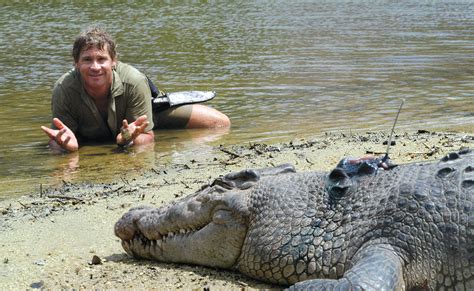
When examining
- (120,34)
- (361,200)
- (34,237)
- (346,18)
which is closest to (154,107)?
(34,237)

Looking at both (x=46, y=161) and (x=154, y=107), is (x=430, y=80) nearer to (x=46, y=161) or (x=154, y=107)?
(x=154, y=107)

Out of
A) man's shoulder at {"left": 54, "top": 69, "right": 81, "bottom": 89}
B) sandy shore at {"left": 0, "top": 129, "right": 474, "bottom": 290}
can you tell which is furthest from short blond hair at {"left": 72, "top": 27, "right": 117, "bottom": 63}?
sandy shore at {"left": 0, "top": 129, "right": 474, "bottom": 290}

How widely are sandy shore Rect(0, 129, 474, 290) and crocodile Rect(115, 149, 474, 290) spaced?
0.13 m

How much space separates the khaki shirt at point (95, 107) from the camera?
7.34m

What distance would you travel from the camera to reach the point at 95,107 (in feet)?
24.3

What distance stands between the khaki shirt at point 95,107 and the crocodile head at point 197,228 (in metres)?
3.71

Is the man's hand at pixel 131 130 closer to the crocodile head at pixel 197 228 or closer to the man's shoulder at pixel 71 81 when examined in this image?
the man's shoulder at pixel 71 81

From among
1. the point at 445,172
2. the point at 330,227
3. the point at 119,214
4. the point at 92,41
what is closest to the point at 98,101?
the point at 92,41

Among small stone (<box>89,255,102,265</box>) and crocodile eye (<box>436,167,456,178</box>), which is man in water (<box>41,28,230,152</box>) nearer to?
small stone (<box>89,255,102,265</box>)

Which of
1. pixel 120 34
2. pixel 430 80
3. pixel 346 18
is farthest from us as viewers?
pixel 346 18

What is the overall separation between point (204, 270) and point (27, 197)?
2.40m

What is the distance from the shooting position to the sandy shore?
3594 millimetres

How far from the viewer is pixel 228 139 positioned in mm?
7645

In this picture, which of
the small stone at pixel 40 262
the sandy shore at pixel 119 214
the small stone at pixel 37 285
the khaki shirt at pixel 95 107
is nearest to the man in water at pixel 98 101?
the khaki shirt at pixel 95 107
